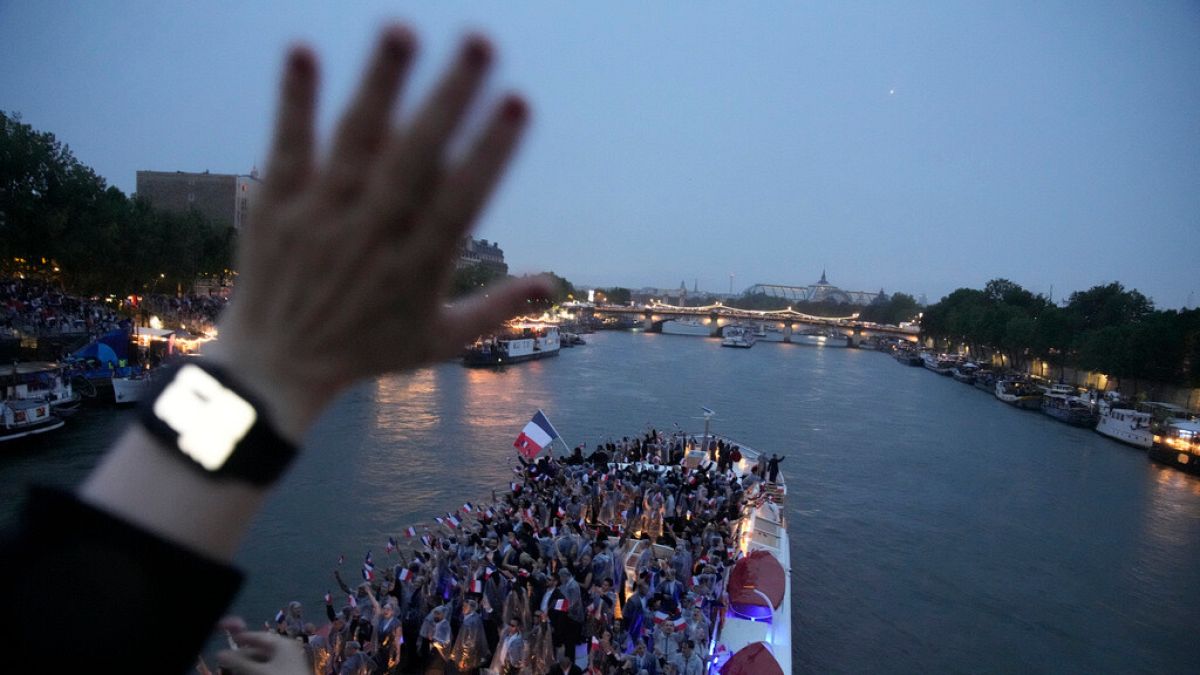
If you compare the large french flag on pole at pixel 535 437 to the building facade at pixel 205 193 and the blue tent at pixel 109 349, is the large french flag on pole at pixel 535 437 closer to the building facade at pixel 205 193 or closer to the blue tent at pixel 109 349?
the blue tent at pixel 109 349

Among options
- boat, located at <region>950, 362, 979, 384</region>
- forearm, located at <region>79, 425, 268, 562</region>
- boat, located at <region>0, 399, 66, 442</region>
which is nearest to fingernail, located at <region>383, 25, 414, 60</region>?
forearm, located at <region>79, 425, 268, 562</region>

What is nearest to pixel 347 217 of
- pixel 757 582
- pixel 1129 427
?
pixel 757 582

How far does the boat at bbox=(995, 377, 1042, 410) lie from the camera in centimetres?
4116

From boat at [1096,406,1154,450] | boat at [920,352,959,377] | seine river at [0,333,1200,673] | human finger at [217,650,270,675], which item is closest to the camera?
human finger at [217,650,270,675]

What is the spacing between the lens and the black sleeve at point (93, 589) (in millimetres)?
630

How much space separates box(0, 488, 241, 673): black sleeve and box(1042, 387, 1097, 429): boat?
43.0 metres

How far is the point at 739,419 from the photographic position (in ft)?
95.4

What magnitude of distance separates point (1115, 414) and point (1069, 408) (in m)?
4.54

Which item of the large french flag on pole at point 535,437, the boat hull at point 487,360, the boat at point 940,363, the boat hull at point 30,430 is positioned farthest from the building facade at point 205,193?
the boat at point 940,363

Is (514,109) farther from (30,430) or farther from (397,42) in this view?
(30,430)

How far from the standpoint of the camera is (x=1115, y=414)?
3159 centimetres

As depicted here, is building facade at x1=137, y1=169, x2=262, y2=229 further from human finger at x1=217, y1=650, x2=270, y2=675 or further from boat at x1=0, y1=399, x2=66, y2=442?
human finger at x1=217, y1=650, x2=270, y2=675

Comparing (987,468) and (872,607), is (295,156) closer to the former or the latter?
(872,607)

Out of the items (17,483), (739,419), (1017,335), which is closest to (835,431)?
(739,419)
